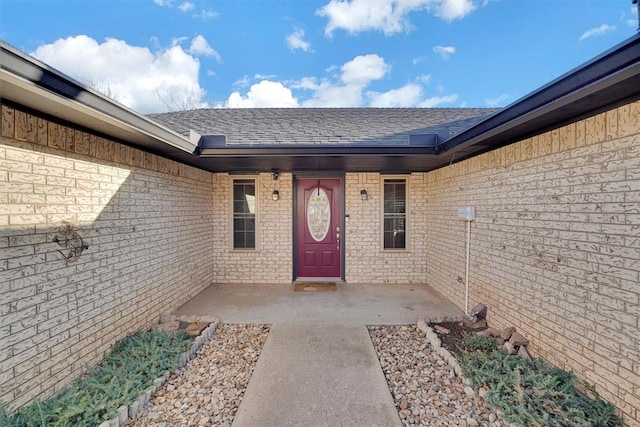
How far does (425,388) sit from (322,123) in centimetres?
442

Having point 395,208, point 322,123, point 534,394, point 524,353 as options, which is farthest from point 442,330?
point 322,123

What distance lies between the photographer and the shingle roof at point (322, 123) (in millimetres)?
4012

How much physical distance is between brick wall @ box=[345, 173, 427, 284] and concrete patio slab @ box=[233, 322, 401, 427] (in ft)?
7.64

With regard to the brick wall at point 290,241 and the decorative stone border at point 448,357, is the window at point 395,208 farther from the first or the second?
the decorative stone border at point 448,357

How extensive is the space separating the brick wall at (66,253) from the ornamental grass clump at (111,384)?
0.18 m

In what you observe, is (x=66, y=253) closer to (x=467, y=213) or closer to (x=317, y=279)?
(x=317, y=279)

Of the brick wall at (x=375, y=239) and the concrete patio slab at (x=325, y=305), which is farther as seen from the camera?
the brick wall at (x=375, y=239)

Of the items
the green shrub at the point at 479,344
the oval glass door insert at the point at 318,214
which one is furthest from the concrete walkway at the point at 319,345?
the oval glass door insert at the point at 318,214

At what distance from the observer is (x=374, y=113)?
599 cm

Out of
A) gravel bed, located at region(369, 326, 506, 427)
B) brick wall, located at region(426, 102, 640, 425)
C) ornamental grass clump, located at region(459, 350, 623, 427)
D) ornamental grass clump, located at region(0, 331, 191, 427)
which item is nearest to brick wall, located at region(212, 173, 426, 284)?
brick wall, located at region(426, 102, 640, 425)

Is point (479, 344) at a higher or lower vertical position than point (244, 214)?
lower

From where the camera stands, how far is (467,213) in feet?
12.7

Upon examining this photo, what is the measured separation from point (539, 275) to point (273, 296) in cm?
391

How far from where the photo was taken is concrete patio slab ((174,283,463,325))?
3.87 meters
